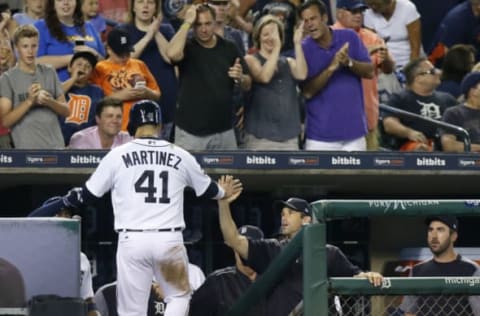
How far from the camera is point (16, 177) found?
12.1 metres

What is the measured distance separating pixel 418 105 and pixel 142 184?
4.21 m

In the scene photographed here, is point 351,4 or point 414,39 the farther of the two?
point 414,39

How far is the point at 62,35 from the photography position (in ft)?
42.2

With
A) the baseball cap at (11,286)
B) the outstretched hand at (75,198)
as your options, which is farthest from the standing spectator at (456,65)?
the baseball cap at (11,286)

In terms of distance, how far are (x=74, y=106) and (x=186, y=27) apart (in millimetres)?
1095

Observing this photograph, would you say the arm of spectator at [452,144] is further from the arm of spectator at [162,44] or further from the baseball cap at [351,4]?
the arm of spectator at [162,44]

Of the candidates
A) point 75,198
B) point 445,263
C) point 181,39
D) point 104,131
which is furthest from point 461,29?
point 75,198

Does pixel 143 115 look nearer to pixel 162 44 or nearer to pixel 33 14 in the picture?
pixel 162 44

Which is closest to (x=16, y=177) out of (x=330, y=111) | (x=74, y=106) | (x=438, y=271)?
(x=74, y=106)

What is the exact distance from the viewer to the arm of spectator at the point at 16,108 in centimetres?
1184

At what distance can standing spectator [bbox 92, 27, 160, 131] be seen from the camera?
40.7ft

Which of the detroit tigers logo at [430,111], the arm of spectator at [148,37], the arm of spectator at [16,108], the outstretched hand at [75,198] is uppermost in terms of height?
the arm of spectator at [148,37]

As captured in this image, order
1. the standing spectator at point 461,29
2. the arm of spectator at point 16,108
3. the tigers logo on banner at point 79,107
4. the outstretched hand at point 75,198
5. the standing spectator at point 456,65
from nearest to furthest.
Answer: the outstretched hand at point 75,198 < the arm of spectator at point 16,108 < the tigers logo on banner at point 79,107 < the standing spectator at point 456,65 < the standing spectator at point 461,29

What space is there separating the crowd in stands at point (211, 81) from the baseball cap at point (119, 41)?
0.03ft
